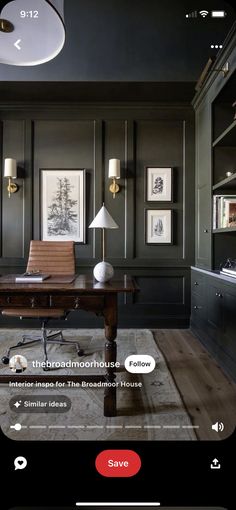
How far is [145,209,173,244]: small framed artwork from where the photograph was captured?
2.21 m

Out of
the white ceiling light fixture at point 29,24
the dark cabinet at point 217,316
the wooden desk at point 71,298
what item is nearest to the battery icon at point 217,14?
the white ceiling light fixture at point 29,24

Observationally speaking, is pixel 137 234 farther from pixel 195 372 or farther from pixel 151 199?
pixel 195 372

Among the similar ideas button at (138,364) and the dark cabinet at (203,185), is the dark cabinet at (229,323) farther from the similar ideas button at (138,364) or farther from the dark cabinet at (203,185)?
the similar ideas button at (138,364)

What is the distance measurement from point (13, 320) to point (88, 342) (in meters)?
0.63

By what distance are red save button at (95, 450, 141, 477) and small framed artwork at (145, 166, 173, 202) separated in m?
1.95

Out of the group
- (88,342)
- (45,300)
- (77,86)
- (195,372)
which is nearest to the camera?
(45,300)

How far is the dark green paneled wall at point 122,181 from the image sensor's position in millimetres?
2180

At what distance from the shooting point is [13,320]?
6.54 ft

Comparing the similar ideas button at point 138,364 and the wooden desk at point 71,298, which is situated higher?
the wooden desk at point 71,298

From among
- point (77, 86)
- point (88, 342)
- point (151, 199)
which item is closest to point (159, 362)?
point (88, 342)

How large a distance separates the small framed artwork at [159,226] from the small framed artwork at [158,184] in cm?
10

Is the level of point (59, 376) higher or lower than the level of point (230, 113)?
lower

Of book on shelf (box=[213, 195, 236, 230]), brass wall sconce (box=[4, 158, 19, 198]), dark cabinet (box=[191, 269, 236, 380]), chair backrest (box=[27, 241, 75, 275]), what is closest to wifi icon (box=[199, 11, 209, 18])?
dark cabinet (box=[191, 269, 236, 380])

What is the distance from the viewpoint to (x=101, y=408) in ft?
3.12
